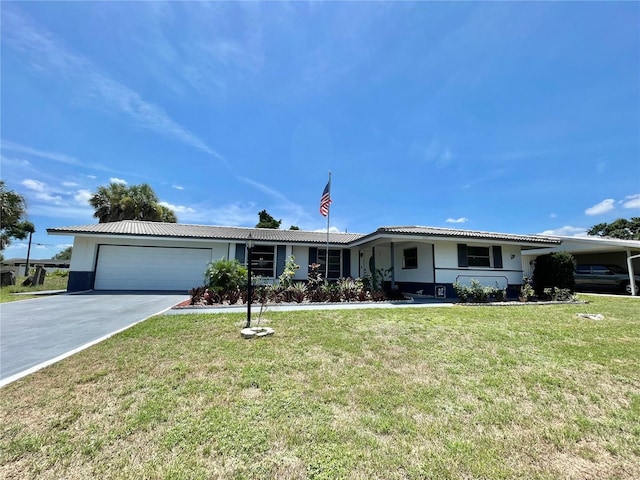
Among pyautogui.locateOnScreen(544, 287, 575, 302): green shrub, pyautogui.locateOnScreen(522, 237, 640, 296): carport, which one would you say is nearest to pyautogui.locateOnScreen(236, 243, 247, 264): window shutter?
pyautogui.locateOnScreen(544, 287, 575, 302): green shrub

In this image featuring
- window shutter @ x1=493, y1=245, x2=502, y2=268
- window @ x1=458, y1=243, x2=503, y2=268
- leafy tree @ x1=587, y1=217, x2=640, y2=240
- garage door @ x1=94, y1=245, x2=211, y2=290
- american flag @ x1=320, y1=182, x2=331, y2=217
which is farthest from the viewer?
leafy tree @ x1=587, y1=217, x2=640, y2=240

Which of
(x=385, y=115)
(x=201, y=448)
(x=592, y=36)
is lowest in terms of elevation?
(x=201, y=448)

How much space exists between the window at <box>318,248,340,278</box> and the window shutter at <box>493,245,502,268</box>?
26.2 feet

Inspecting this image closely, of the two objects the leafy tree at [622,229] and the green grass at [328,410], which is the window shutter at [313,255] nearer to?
the green grass at [328,410]

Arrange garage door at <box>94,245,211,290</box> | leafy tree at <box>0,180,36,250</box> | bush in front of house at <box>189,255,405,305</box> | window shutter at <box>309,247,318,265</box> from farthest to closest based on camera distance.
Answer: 1. leafy tree at <box>0,180,36,250</box>
2. window shutter at <box>309,247,318,265</box>
3. garage door at <box>94,245,211,290</box>
4. bush in front of house at <box>189,255,405,305</box>

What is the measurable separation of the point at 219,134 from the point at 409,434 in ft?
39.1

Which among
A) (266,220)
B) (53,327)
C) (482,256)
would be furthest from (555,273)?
(266,220)

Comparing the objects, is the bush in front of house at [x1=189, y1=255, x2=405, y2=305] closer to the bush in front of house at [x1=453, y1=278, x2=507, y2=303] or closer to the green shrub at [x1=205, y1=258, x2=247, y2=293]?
the green shrub at [x1=205, y1=258, x2=247, y2=293]

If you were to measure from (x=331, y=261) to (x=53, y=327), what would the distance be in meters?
12.3

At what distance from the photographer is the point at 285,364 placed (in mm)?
4023

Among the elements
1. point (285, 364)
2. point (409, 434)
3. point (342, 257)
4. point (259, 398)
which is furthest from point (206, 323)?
point (342, 257)

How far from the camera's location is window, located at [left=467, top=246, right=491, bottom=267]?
1277 cm

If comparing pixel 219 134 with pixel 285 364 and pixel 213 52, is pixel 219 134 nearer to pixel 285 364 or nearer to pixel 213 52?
pixel 213 52

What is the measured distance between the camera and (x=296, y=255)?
1576cm
